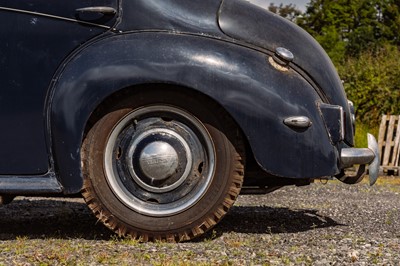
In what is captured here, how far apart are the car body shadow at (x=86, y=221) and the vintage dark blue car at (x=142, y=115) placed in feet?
1.05

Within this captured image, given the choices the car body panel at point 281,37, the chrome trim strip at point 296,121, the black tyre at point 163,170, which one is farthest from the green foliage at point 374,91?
the black tyre at point 163,170

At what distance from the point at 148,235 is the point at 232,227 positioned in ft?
2.81

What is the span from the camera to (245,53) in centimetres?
448

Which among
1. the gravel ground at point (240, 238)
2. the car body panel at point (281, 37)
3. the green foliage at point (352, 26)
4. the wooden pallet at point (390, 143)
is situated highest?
→ the green foliage at point (352, 26)

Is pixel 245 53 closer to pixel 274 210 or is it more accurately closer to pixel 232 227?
pixel 232 227

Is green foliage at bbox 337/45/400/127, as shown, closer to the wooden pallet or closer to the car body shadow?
the wooden pallet

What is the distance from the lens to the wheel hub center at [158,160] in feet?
14.4

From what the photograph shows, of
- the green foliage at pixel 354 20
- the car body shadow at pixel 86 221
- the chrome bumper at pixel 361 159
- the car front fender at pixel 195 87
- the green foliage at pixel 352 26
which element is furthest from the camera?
the green foliage at pixel 354 20

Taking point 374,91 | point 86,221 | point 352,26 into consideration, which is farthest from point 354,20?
point 86,221

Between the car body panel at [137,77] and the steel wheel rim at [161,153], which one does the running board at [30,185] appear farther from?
the steel wheel rim at [161,153]

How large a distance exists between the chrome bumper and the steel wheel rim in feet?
2.60

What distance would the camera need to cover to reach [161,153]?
14.4ft

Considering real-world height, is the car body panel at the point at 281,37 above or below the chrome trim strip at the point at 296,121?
above

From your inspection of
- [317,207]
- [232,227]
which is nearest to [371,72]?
[317,207]
